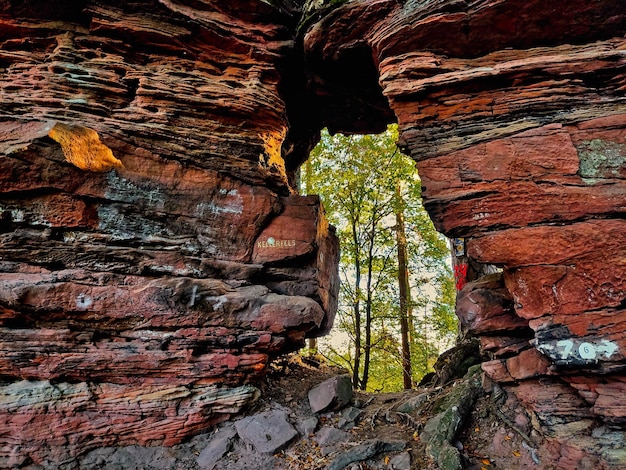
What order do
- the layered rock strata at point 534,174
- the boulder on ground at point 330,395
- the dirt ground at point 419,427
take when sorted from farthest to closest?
the boulder on ground at point 330,395
the dirt ground at point 419,427
the layered rock strata at point 534,174

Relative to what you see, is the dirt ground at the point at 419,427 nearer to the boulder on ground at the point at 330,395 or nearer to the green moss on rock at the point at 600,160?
the boulder on ground at the point at 330,395

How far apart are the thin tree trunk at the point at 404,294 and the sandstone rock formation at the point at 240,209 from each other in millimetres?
5716

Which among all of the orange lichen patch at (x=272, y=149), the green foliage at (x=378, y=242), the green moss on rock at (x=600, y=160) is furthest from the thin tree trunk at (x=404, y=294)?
the green moss on rock at (x=600, y=160)

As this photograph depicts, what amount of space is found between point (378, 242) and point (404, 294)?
2.16m

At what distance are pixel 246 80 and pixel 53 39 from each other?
4299 millimetres

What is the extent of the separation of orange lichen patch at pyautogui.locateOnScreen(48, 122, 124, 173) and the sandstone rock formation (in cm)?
16

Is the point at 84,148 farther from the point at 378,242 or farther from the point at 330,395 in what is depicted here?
the point at 378,242

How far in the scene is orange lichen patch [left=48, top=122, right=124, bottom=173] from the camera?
21.1 ft

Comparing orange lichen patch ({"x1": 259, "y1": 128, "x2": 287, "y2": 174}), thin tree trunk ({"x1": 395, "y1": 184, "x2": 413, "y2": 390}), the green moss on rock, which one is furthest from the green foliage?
the green moss on rock

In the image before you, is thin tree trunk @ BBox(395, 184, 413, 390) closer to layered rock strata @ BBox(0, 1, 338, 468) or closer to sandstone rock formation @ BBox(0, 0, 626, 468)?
layered rock strata @ BBox(0, 1, 338, 468)

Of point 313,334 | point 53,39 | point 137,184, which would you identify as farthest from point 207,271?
point 53,39

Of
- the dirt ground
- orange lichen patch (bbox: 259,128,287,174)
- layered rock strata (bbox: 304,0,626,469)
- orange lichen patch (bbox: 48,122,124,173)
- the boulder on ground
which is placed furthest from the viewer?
orange lichen patch (bbox: 259,128,287,174)

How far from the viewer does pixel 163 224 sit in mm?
7152

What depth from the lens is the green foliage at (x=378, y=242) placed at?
42.9 feet
